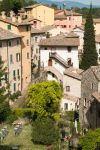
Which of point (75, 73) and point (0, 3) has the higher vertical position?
point (0, 3)

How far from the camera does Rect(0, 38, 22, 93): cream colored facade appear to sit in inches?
2287

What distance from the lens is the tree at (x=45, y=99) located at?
50.7 meters

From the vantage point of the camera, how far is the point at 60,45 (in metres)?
69.4

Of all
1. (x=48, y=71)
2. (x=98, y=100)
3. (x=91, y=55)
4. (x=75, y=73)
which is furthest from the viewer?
(x=91, y=55)

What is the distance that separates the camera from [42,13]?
109m

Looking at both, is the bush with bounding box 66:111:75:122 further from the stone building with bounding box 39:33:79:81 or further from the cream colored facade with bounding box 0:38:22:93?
the stone building with bounding box 39:33:79:81

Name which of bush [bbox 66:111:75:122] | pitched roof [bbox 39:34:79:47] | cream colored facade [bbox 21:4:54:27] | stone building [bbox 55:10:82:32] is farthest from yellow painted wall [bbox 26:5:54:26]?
bush [bbox 66:111:75:122]

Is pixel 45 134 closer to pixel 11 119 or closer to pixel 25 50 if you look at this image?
pixel 11 119

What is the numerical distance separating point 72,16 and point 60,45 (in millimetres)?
49010

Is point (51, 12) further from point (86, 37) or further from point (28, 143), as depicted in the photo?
point (28, 143)

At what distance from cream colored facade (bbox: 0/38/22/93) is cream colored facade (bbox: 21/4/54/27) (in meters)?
45.6

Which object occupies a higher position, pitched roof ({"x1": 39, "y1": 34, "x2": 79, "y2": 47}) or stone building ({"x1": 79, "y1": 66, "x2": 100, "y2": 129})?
pitched roof ({"x1": 39, "y1": 34, "x2": 79, "y2": 47})

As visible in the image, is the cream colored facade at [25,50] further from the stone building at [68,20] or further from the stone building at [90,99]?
the stone building at [68,20]

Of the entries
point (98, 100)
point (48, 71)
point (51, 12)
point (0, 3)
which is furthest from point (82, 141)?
point (0, 3)
